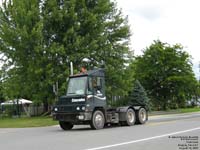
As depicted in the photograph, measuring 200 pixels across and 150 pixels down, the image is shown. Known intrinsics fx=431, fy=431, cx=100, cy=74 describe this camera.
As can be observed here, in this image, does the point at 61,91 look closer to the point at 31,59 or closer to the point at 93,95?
the point at 31,59

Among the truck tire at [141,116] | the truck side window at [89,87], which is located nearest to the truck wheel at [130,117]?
the truck tire at [141,116]

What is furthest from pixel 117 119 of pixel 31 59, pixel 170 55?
pixel 170 55

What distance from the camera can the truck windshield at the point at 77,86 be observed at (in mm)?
23266

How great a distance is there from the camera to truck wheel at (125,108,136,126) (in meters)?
24.8

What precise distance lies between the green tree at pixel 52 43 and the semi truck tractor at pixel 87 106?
13.5m

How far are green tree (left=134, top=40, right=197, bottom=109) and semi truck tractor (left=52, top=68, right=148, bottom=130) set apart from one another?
95.3 ft

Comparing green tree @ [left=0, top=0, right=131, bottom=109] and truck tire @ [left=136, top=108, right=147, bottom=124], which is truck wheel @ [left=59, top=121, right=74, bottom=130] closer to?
truck tire @ [left=136, top=108, right=147, bottom=124]

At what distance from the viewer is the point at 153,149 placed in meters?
13.1

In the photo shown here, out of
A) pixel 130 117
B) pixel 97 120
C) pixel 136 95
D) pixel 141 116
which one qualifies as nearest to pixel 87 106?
pixel 97 120

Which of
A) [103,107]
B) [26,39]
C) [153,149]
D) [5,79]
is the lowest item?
[153,149]

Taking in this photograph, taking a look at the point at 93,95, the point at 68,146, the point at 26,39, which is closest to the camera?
the point at 68,146

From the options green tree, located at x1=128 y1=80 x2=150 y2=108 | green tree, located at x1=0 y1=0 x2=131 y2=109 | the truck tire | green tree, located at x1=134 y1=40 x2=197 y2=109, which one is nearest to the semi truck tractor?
the truck tire

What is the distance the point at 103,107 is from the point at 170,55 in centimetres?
3197

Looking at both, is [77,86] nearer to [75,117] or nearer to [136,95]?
[75,117]
